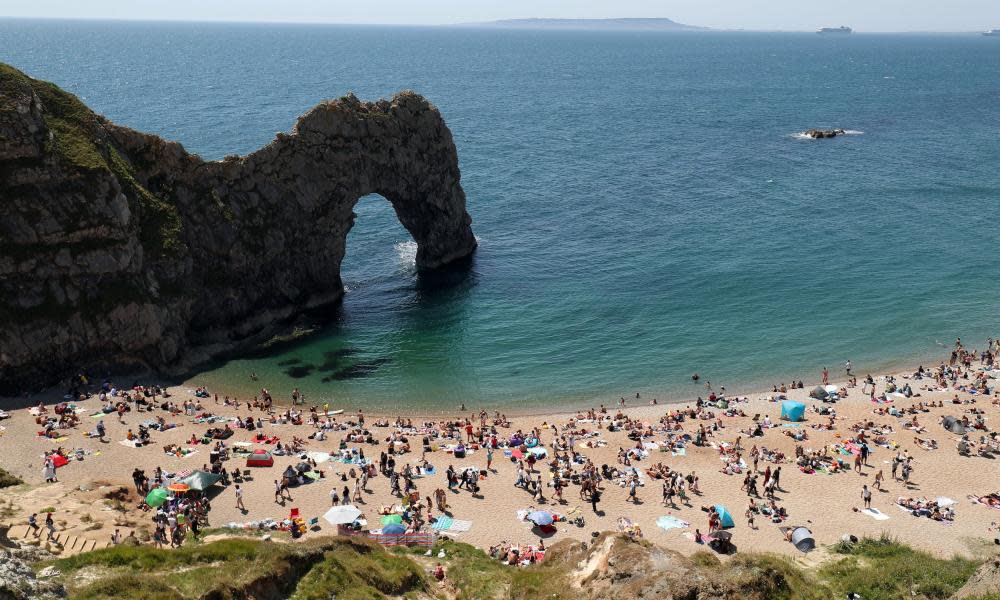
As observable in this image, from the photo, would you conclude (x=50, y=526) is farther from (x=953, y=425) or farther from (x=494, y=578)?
(x=953, y=425)

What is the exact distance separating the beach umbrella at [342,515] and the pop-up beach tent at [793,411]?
30464mm

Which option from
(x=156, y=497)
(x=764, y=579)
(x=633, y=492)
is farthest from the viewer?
(x=633, y=492)

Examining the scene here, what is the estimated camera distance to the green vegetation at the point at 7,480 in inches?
1472

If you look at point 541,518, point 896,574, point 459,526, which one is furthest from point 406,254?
point 896,574

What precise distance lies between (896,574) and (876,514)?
470 inches

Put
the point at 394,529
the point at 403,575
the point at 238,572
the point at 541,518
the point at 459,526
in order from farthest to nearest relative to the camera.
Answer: the point at 459,526
the point at 541,518
the point at 394,529
the point at 403,575
the point at 238,572

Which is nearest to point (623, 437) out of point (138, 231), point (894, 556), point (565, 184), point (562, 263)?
point (894, 556)

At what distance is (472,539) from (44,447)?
1066 inches

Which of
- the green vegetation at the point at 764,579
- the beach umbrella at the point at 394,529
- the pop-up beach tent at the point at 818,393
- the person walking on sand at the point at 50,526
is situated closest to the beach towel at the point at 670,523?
the green vegetation at the point at 764,579

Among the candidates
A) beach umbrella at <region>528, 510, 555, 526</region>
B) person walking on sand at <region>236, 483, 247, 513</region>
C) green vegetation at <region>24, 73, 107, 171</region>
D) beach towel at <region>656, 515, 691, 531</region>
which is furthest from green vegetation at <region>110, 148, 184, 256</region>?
beach towel at <region>656, 515, 691, 531</region>

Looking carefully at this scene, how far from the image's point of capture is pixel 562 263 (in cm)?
8012

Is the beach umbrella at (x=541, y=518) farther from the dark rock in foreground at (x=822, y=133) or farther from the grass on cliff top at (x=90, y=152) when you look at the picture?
the dark rock in foreground at (x=822, y=133)

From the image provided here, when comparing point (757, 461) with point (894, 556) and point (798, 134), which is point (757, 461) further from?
point (798, 134)

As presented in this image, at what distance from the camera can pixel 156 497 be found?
37875 millimetres
